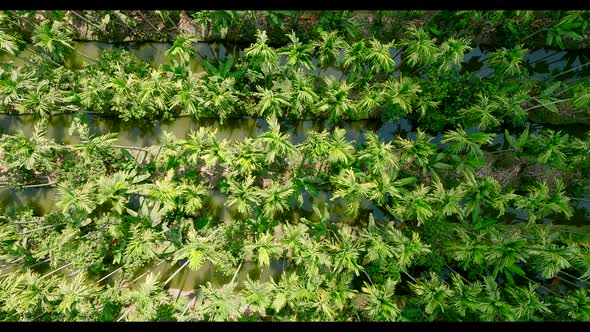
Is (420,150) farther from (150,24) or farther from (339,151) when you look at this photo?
(150,24)

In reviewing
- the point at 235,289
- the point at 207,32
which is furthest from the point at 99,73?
the point at 235,289

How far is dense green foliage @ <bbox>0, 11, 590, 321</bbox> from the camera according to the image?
5.83 meters

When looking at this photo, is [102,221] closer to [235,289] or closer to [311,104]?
[235,289]

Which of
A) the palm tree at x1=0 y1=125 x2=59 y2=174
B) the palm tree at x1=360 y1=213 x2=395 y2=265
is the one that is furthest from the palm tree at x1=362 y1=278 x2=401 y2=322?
the palm tree at x1=0 y1=125 x2=59 y2=174

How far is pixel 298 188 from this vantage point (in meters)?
6.22

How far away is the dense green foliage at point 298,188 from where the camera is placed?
19.1 feet

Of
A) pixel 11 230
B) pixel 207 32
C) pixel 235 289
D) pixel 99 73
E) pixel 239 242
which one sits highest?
pixel 207 32

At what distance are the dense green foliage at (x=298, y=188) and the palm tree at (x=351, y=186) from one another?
0.04 meters

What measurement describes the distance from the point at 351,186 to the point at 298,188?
101cm

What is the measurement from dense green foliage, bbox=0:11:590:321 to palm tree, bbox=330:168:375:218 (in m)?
0.04

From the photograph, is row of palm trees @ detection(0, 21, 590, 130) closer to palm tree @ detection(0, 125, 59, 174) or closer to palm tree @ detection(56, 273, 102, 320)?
palm tree @ detection(0, 125, 59, 174)

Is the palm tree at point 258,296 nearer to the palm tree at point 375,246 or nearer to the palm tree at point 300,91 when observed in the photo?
the palm tree at point 375,246

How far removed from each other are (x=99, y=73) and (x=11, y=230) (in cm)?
328

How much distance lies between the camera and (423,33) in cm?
597
